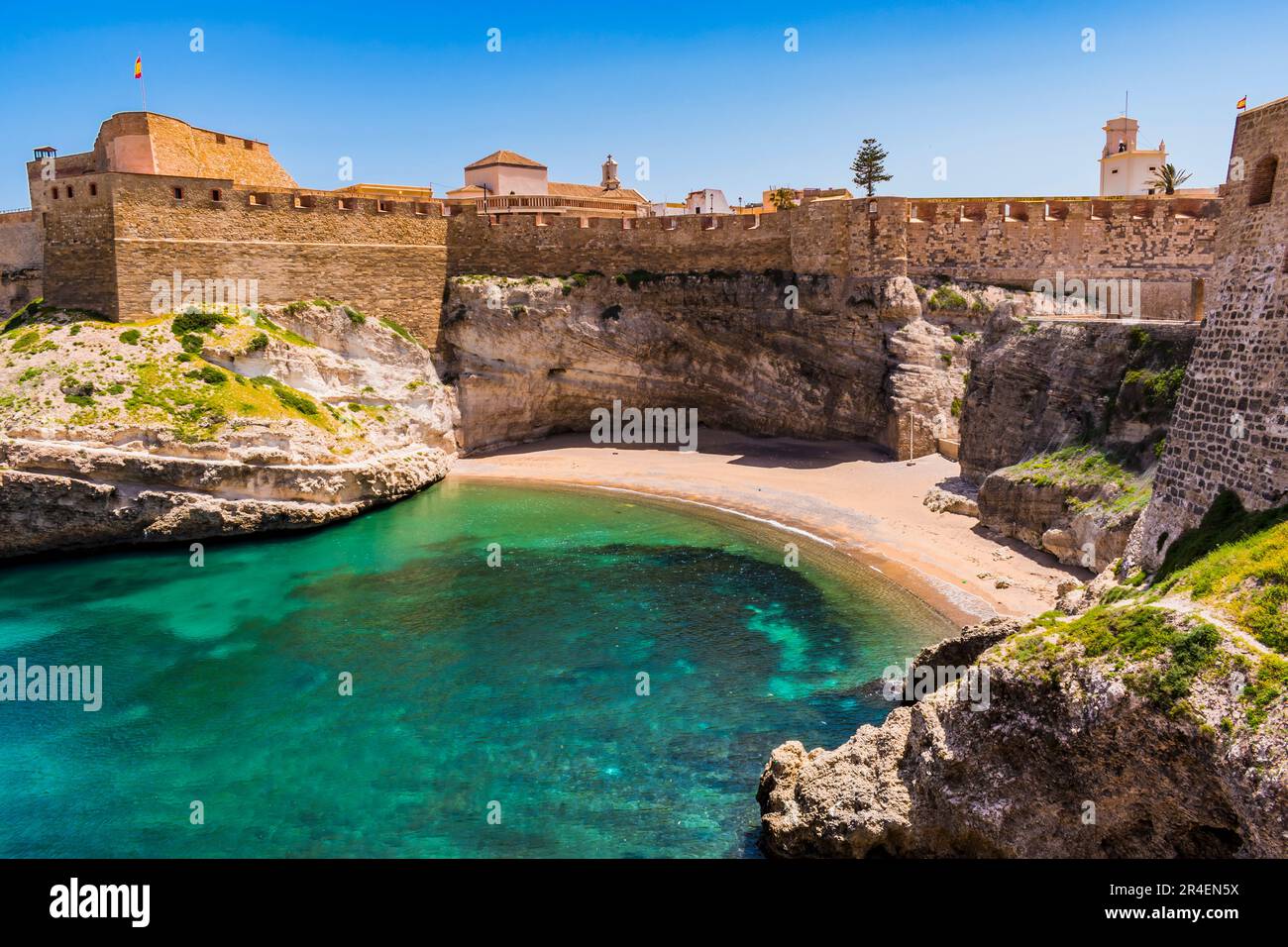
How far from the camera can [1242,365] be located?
40.2ft

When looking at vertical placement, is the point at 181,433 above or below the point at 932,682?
above

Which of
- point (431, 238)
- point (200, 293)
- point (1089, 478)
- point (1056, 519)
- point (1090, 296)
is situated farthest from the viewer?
point (431, 238)

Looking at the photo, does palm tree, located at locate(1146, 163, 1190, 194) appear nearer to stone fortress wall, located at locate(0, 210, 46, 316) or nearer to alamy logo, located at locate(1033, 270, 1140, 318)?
alamy logo, located at locate(1033, 270, 1140, 318)

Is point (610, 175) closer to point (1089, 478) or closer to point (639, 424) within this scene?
point (639, 424)

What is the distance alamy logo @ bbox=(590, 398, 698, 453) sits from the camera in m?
34.9

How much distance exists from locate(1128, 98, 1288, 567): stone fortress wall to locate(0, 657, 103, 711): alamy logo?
17481mm

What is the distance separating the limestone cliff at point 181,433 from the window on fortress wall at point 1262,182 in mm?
22523

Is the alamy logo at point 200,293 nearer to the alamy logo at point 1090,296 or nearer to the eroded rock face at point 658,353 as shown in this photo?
the eroded rock face at point 658,353

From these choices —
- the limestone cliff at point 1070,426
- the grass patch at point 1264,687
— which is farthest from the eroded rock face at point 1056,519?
the grass patch at point 1264,687

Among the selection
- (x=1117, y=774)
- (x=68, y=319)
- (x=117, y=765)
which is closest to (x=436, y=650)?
(x=117, y=765)

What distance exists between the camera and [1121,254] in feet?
99.6
